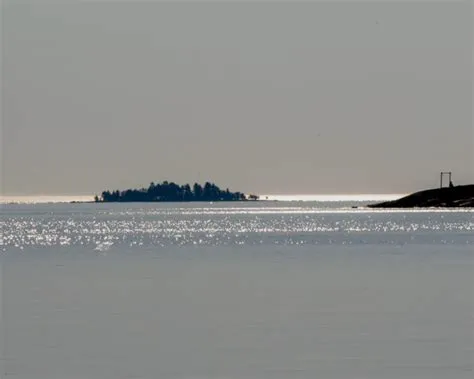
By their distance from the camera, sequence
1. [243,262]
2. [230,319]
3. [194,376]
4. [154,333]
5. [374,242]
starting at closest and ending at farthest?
[194,376] → [154,333] → [230,319] → [243,262] → [374,242]

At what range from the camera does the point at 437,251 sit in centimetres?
9194

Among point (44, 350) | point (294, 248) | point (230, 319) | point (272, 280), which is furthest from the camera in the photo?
point (294, 248)

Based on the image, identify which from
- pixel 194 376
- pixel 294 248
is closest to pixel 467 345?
pixel 194 376

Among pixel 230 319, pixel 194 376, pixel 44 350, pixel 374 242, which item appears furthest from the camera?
pixel 374 242

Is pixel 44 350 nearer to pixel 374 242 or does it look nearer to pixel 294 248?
pixel 294 248

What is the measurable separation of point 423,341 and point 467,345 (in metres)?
1.35

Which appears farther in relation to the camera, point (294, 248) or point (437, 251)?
point (294, 248)

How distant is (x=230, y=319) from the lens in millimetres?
42188

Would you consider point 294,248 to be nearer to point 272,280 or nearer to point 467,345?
point 272,280

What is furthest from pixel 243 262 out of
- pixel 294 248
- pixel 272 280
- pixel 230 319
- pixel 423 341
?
pixel 423 341

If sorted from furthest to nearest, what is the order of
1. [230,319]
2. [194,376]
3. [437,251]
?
[437,251] → [230,319] → [194,376]

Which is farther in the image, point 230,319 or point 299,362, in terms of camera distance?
point 230,319

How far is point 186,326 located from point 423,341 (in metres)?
8.12

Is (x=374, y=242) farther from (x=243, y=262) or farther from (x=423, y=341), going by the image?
(x=423, y=341)
